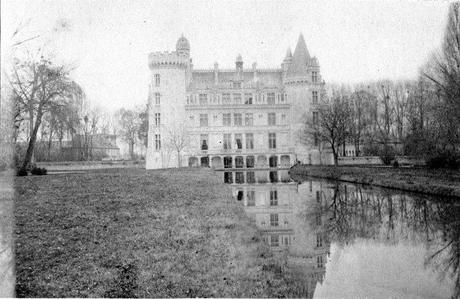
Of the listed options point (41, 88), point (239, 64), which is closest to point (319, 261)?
point (41, 88)

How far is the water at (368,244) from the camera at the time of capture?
5820 millimetres

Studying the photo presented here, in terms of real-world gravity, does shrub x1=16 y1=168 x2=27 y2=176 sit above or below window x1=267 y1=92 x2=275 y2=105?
below

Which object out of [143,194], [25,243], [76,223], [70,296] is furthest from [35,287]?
[143,194]

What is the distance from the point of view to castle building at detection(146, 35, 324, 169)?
43.1m

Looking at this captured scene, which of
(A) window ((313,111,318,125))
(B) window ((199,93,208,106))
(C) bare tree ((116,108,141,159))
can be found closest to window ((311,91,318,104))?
(A) window ((313,111,318,125))

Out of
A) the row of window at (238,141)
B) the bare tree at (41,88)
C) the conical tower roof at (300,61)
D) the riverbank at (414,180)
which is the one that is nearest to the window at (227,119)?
the row of window at (238,141)

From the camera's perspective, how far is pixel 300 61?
153 feet

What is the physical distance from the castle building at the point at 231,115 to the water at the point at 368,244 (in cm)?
2934

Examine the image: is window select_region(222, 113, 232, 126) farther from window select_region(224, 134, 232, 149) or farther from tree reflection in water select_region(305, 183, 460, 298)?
tree reflection in water select_region(305, 183, 460, 298)

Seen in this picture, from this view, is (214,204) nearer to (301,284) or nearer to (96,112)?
(301,284)

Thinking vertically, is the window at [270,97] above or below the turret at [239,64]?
below

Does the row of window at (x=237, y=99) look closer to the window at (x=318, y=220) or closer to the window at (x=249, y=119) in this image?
the window at (x=249, y=119)

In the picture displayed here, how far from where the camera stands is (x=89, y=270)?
4660 mm

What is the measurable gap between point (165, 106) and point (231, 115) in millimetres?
7930
